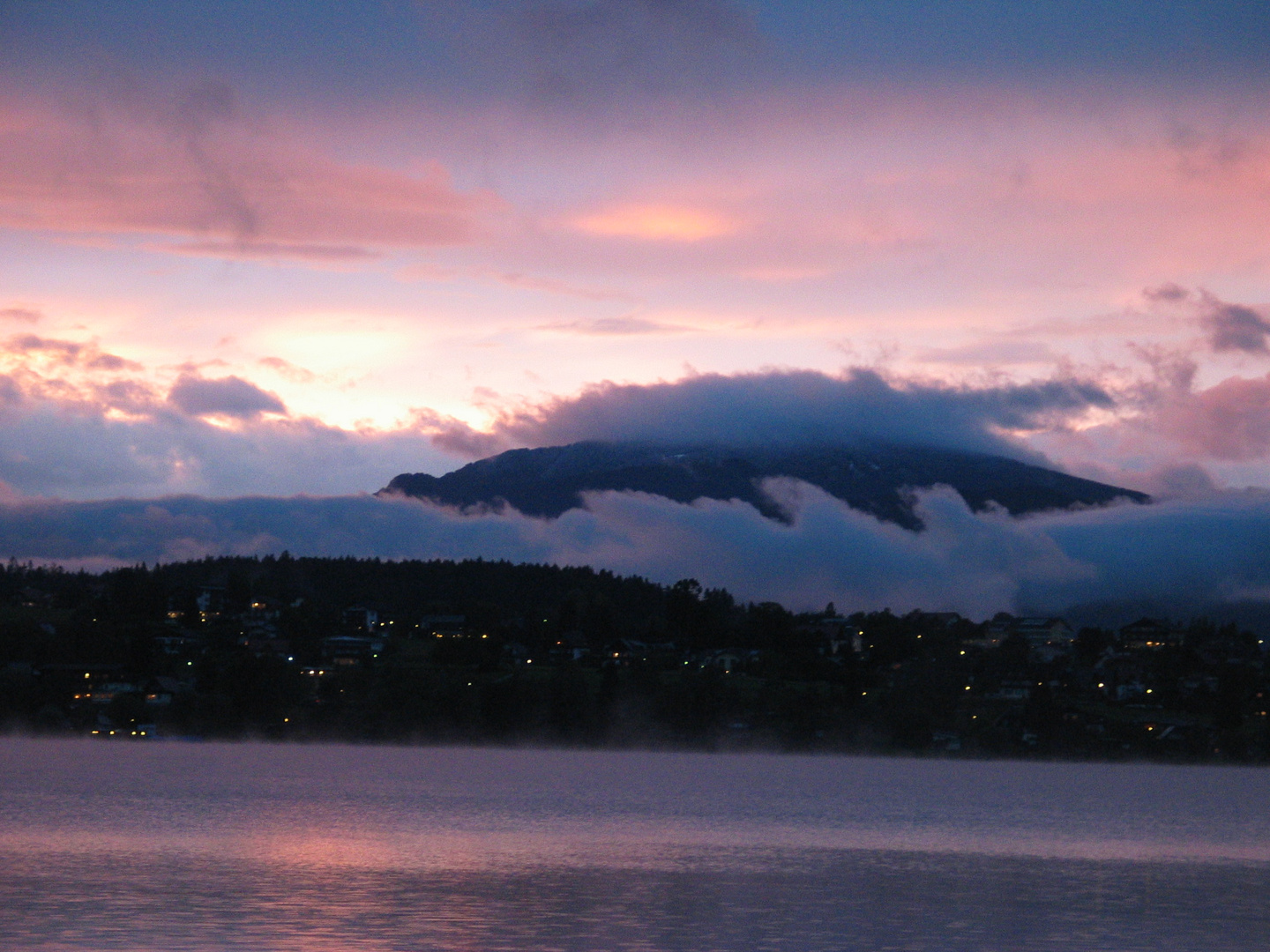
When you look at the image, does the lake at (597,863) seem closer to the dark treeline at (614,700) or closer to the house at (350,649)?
the dark treeline at (614,700)

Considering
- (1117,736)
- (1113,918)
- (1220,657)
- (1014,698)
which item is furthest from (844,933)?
(1220,657)

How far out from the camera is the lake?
123 feet

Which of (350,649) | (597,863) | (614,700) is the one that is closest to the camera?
(597,863)

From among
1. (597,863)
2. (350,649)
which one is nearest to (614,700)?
(350,649)

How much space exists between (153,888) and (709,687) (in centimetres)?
11510

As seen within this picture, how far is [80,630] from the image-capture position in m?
165

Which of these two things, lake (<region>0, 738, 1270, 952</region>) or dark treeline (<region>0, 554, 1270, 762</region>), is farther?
dark treeline (<region>0, 554, 1270, 762</region>)

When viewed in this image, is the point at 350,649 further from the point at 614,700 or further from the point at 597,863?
the point at 597,863

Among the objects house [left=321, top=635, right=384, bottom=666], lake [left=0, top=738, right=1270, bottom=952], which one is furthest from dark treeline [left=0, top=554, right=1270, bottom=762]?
lake [left=0, top=738, right=1270, bottom=952]

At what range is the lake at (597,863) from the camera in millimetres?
37469

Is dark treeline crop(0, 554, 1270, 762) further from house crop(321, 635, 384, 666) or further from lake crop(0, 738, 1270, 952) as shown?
lake crop(0, 738, 1270, 952)

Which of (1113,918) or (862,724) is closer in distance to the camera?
(1113,918)

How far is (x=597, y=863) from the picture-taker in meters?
53.6

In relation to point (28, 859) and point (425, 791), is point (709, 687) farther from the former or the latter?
point (28, 859)
